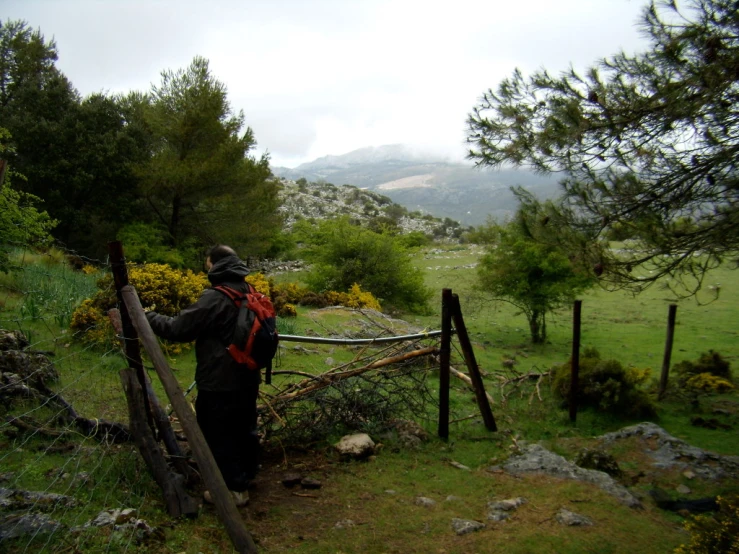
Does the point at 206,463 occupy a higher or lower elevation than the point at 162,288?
lower

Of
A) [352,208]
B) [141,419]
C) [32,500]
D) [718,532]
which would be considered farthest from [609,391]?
[352,208]

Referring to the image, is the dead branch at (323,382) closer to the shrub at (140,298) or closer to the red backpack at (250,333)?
the red backpack at (250,333)

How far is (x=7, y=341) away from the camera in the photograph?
5816 mm

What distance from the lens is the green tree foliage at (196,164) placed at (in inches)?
779

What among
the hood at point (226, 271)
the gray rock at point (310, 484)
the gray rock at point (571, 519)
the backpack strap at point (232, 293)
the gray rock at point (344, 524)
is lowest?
the gray rock at point (571, 519)

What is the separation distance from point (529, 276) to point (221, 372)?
12209 millimetres

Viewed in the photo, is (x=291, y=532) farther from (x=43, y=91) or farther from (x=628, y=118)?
(x=43, y=91)

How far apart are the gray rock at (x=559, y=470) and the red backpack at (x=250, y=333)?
3.08m

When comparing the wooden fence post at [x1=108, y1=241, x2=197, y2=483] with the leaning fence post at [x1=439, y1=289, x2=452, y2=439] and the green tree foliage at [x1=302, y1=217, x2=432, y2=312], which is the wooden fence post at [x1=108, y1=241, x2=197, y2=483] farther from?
the green tree foliage at [x1=302, y1=217, x2=432, y2=312]

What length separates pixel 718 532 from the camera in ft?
10.6

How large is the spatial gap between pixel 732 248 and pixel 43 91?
2274cm

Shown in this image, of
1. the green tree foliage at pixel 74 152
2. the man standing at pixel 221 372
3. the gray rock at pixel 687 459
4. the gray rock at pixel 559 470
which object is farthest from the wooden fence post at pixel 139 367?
the green tree foliage at pixel 74 152

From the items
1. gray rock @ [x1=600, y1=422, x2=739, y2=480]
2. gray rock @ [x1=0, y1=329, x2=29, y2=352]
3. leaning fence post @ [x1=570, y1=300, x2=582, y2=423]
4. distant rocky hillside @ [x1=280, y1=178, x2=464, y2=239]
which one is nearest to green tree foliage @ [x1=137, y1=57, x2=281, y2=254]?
gray rock @ [x1=0, y1=329, x2=29, y2=352]

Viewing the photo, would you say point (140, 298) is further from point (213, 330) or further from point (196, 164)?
point (196, 164)
